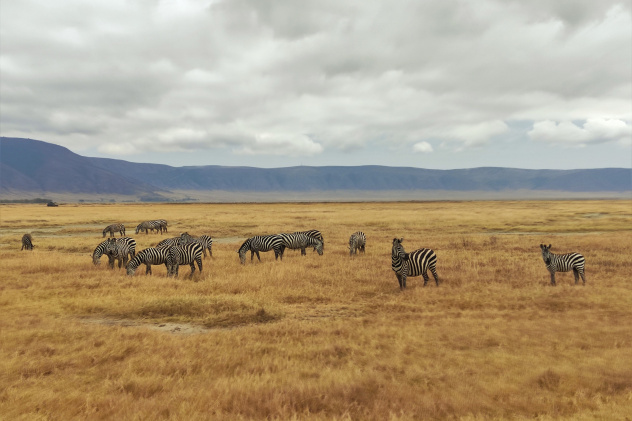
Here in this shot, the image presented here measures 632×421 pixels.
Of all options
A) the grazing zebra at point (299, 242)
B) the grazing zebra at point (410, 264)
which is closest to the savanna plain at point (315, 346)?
the grazing zebra at point (410, 264)

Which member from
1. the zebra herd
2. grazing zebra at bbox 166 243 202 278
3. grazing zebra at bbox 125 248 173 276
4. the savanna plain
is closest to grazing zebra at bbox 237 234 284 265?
the zebra herd

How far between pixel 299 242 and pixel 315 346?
53.2ft

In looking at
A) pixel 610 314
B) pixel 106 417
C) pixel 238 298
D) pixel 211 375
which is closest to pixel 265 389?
pixel 211 375

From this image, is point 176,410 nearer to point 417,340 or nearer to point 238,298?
point 417,340

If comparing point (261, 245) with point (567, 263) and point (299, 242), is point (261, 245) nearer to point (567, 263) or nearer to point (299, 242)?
point (299, 242)

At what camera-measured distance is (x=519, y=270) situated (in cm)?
1988

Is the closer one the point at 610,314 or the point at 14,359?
the point at 14,359

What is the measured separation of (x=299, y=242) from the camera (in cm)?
2598

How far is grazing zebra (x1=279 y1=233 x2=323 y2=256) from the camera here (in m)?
25.5

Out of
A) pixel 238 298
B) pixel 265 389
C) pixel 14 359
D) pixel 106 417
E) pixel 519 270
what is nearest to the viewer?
pixel 106 417

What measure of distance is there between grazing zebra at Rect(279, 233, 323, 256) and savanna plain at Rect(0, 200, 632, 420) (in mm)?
5550

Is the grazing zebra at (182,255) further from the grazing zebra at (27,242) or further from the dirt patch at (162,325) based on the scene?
the grazing zebra at (27,242)

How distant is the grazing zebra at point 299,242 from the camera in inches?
1003

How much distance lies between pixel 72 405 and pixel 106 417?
2.87 ft
